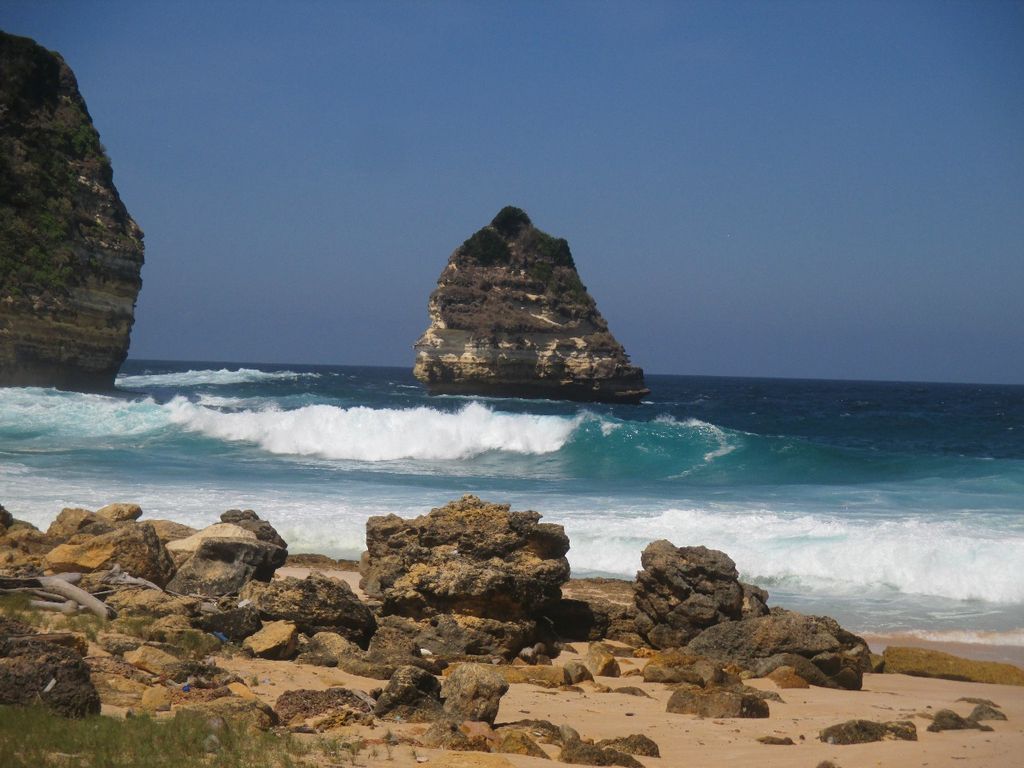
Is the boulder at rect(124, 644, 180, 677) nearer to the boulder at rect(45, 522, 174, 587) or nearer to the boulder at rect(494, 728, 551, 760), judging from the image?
the boulder at rect(494, 728, 551, 760)

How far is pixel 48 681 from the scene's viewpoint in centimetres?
507

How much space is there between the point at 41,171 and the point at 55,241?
4.20 metres

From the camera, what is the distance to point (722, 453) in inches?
1184

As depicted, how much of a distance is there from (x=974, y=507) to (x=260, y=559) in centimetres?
1580

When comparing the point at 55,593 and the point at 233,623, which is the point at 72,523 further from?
the point at 233,623

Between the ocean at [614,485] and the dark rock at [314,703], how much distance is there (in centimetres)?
709

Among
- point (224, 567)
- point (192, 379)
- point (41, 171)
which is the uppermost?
point (41, 171)

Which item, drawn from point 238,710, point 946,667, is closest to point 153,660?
point 238,710

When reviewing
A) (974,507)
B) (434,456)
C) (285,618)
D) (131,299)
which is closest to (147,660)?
(285,618)

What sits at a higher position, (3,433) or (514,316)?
(514,316)

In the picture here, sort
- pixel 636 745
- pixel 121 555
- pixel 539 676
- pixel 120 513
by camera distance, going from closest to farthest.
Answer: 1. pixel 636 745
2. pixel 539 676
3. pixel 121 555
4. pixel 120 513

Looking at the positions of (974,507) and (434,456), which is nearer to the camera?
(974,507)

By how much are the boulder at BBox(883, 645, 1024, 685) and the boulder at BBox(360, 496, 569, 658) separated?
10.3 ft

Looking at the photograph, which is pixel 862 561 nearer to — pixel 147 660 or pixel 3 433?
pixel 147 660
